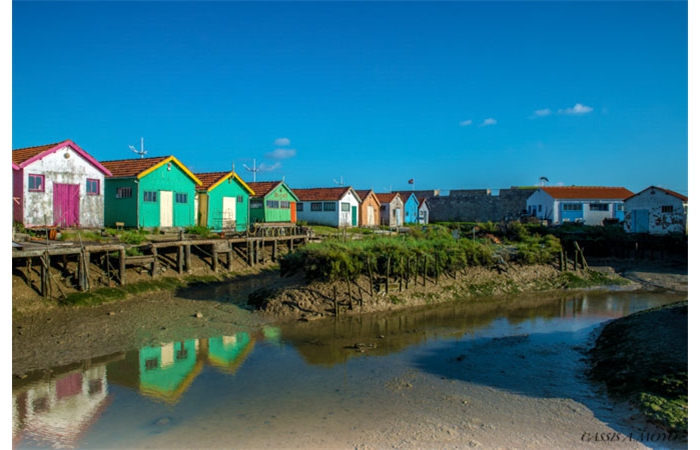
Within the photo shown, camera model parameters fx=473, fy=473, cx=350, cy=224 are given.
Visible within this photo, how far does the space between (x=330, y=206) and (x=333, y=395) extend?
34054mm

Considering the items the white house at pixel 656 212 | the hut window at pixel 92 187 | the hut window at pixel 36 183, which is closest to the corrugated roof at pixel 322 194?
the hut window at pixel 92 187

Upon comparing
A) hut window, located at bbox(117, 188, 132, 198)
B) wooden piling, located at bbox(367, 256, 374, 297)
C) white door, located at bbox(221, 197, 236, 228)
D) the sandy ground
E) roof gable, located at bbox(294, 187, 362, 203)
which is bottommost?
the sandy ground

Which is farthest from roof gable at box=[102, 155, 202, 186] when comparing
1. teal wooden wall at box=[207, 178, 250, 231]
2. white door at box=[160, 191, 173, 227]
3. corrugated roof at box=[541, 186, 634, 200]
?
corrugated roof at box=[541, 186, 634, 200]

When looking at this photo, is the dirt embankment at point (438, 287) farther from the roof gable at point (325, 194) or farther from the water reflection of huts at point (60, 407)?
the roof gable at point (325, 194)

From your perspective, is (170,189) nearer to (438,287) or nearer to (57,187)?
(57,187)

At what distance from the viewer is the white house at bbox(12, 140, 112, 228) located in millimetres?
21547

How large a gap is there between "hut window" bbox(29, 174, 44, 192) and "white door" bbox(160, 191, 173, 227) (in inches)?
259

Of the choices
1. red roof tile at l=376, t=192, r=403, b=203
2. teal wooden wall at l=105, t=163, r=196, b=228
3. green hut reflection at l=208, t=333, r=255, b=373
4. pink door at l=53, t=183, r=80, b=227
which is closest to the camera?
green hut reflection at l=208, t=333, r=255, b=373

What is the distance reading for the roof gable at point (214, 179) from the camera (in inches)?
1252

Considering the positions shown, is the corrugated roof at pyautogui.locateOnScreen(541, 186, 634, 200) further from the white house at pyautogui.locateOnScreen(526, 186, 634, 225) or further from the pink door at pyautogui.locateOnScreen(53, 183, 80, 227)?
the pink door at pyautogui.locateOnScreen(53, 183, 80, 227)

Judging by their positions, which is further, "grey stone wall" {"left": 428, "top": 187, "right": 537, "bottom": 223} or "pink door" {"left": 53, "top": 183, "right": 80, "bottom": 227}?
"grey stone wall" {"left": 428, "top": 187, "right": 537, "bottom": 223}

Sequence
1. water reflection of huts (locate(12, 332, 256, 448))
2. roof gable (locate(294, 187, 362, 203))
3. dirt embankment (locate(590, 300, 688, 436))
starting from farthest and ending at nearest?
1. roof gable (locate(294, 187, 362, 203))
2. dirt embankment (locate(590, 300, 688, 436))
3. water reflection of huts (locate(12, 332, 256, 448))

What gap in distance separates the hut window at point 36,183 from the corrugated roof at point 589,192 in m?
43.5

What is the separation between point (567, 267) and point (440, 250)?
34.1 feet
